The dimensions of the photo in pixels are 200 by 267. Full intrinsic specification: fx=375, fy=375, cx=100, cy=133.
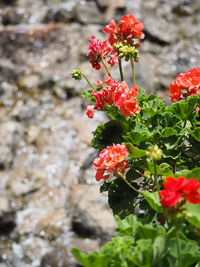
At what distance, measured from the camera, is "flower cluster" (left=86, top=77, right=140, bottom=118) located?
1137mm

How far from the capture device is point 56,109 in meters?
4.54

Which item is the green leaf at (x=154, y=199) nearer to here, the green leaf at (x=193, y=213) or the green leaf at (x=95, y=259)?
the green leaf at (x=193, y=213)

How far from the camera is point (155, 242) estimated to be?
2.45ft

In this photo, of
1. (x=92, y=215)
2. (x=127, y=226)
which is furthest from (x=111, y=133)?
(x=92, y=215)

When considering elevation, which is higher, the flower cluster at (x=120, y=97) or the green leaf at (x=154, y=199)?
the flower cluster at (x=120, y=97)

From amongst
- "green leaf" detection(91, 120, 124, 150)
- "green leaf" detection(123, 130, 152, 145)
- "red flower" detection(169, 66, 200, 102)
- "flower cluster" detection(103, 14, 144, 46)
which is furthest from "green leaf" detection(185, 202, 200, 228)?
"flower cluster" detection(103, 14, 144, 46)

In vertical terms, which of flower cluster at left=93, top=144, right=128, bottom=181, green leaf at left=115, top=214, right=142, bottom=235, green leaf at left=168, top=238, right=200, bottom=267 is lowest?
green leaf at left=168, top=238, right=200, bottom=267

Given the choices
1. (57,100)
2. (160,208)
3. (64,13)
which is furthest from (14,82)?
(160,208)

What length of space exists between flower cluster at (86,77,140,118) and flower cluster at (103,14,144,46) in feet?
0.72

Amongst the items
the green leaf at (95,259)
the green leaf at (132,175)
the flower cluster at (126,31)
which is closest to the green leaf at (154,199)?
the green leaf at (95,259)

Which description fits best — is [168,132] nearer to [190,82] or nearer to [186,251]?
[190,82]

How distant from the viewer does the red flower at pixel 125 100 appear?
44.6 inches

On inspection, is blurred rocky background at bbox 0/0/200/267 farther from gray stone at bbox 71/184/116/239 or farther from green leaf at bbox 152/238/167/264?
green leaf at bbox 152/238/167/264

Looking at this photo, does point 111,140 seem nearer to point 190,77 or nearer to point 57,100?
point 190,77
